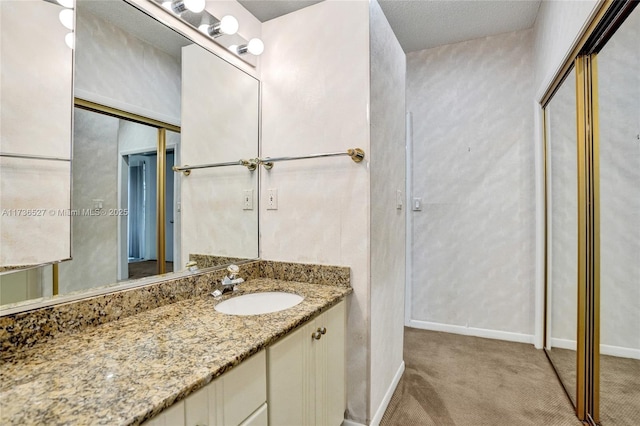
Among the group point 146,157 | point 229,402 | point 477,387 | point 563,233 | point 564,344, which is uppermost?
point 146,157

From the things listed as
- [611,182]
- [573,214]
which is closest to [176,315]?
[611,182]

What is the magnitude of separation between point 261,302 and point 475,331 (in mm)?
2196

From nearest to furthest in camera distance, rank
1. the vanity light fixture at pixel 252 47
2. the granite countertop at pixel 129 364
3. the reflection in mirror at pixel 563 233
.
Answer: the granite countertop at pixel 129 364 < the vanity light fixture at pixel 252 47 < the reflection in mirror at pixel 563 233

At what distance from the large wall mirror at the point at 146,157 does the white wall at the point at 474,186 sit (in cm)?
177

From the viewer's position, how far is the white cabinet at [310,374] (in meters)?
1.01

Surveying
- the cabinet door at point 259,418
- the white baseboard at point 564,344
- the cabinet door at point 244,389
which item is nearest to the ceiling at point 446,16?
the cabinet door at point 244,389

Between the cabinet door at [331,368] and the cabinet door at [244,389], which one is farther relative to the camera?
the cabinet door at [331,368]

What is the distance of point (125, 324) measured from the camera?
103 centimetres

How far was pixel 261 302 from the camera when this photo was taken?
58.8 inches

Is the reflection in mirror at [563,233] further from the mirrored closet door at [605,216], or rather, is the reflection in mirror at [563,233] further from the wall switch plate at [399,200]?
the wall switch plate at [399,200]

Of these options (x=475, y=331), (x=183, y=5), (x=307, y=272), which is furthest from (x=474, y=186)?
(x=183, y=5)

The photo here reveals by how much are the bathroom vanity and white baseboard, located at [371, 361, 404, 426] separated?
36cm

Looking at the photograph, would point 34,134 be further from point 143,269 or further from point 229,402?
point 229,402

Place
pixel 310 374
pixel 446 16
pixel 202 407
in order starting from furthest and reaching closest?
pixel 446 16 → pixel 310 374 → pixel 202 407
